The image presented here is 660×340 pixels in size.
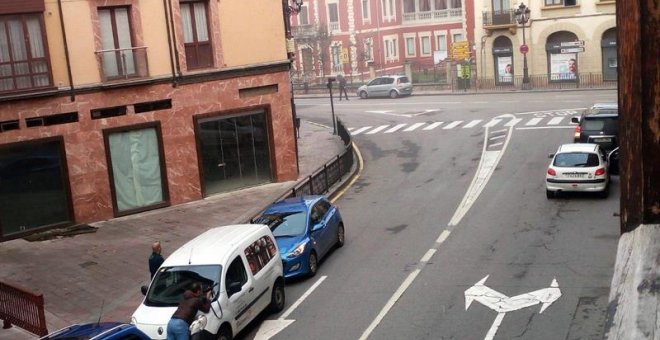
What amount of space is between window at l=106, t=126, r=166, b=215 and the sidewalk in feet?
1.77

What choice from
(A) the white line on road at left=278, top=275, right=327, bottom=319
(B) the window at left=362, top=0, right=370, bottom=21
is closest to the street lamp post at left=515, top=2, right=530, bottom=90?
(B) the window at left=362, top=0, right=370, bottom=21

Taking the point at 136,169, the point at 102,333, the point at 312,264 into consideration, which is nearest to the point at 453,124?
the point at 136,169

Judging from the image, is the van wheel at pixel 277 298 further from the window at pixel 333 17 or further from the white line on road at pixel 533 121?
the window at pixel 333 17

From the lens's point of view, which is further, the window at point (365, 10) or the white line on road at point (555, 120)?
the window at point (365, 10)

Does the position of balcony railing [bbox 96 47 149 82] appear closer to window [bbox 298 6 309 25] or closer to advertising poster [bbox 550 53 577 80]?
advertising poster [bbox 550 53 577 80]

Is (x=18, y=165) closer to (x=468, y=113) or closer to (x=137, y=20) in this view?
(x=137, y=20)

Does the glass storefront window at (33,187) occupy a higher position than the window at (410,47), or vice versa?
the window at (410,47)

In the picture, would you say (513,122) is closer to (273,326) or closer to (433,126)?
(433,126)

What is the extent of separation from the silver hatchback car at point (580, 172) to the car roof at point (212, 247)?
1118cm

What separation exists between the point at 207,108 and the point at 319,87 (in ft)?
144

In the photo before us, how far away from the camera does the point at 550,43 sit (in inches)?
2327

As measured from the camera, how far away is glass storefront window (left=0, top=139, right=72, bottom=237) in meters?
24.3

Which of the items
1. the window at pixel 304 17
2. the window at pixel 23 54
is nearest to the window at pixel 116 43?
the window at pixel 23 54

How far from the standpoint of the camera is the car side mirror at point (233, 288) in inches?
534
